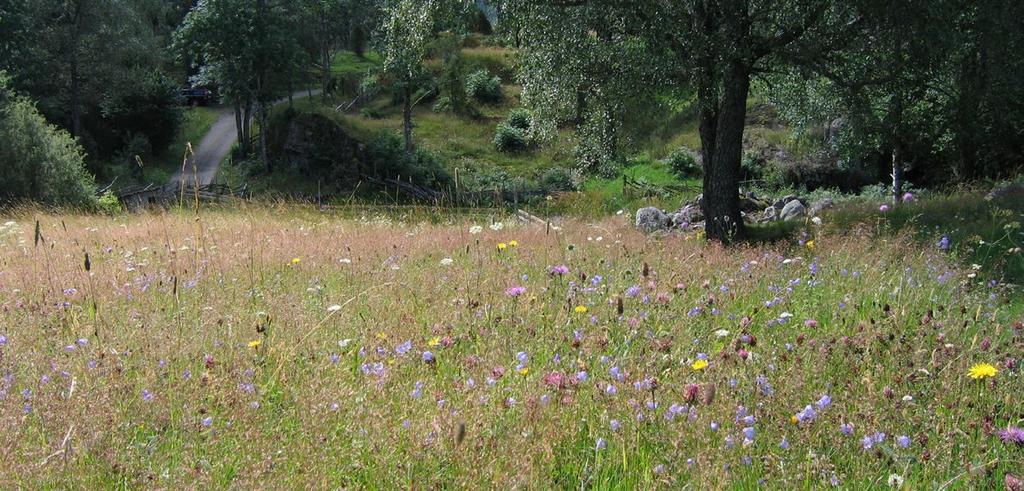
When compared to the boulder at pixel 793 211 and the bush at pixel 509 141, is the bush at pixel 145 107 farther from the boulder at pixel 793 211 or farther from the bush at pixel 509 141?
the boulder at pixel 793 211

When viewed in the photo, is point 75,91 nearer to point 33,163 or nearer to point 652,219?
point 33,163

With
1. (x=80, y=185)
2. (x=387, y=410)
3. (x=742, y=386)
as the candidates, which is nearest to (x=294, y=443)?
(x=387, y=410)

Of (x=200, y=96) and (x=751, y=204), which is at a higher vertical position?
(x=200, y=96)

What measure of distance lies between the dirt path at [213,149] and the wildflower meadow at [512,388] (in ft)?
106

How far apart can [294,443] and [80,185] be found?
2363 centimetres

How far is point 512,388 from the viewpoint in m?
3.22

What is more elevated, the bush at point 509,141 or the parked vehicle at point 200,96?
the parked vehicle at point 200,96

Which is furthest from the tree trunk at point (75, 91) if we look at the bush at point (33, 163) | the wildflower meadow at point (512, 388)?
the wildflower meadow at point (512, 388)

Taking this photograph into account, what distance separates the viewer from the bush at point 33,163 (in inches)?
840

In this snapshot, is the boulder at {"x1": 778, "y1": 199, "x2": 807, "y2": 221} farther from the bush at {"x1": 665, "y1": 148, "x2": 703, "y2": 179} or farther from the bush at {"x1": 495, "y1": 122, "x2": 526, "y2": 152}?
the bush at {"x1": 495, "y1": 122, "x2": 526, "y2": 152}

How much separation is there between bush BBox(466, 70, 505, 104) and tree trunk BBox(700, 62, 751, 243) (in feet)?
120

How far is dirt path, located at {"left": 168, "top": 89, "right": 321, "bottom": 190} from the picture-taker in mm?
37906

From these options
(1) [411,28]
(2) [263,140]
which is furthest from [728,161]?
(2) [263,140]

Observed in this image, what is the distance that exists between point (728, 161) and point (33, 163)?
2023 cm
